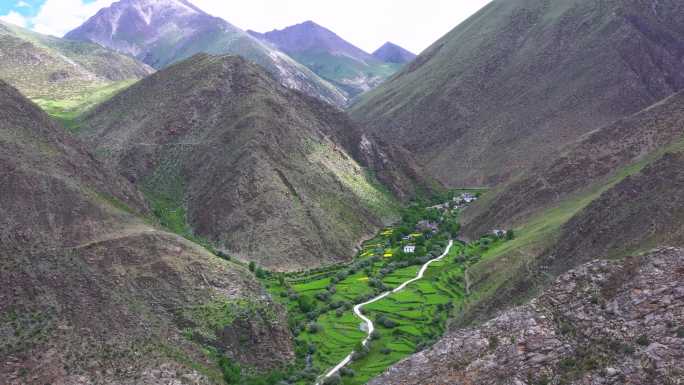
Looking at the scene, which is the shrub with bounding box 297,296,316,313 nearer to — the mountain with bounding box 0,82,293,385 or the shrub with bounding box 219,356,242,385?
the mountain with bounding box 0,82,293,385

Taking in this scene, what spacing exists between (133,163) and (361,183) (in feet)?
127

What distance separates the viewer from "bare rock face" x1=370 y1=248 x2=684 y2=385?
22.5 meters

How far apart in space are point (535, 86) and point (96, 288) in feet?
429

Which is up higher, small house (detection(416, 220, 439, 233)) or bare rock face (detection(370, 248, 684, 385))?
bare rock face (detection(370, 248, 684, 385))

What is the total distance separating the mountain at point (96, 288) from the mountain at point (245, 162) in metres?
19.8

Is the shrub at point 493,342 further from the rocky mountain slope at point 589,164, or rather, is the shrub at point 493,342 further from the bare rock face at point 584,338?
the rocky mountain slope at point 589,164

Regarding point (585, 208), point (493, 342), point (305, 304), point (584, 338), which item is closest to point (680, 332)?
point (584, 338)

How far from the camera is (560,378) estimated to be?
77.3ft

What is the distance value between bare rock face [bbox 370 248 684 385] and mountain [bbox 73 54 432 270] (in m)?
47.5

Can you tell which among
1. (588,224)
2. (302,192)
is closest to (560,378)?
(588,224)

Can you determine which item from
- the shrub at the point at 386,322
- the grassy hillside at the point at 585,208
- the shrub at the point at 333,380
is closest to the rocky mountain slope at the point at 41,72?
the grassy hillside at the point at 585,208

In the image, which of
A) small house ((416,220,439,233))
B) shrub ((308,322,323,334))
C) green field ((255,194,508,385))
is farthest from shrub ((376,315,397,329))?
small house ((416,220,439,233))

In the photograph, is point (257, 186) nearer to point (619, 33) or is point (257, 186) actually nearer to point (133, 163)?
point (133, 163)

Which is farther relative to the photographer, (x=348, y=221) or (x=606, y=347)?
(x=348, y=221)
